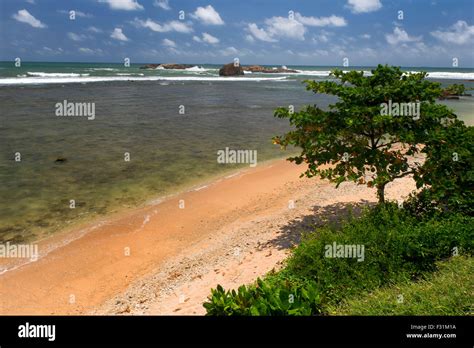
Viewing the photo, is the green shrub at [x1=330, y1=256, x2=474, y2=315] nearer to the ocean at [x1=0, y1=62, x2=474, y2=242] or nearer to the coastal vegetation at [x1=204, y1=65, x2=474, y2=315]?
the coastal vegetation at [x1=204, y1=65, x2=474, y2=315]

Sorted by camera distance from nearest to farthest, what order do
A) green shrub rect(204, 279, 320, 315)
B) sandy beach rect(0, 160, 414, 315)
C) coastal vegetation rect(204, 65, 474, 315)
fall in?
1. green shrub rect(204, 279, 320, 315)
2. coastal vegetation rect(204, 65, 474, 315)
3. sandy beach rect(0, 160, 414, 315)

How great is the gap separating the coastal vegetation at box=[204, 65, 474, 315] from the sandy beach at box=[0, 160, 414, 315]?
1264 mm

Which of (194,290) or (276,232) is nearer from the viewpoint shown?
(194,290)

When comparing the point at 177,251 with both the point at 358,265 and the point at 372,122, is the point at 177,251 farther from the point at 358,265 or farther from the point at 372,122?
the point at 372,122

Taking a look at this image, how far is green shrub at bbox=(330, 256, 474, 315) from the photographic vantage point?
5867 millimetres

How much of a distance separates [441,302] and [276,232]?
543 centimetres

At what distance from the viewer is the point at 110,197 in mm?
14789

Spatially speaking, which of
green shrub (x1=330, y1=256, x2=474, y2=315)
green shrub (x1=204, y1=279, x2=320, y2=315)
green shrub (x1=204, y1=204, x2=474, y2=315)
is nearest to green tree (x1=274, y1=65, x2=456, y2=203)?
green shrub (x1=204, y1=204, x2=474, y2=315)

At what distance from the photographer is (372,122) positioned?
911cm

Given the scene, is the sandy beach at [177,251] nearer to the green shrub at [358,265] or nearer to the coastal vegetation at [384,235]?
the green shrub at [358,265]

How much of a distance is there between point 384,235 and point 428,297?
2.07m

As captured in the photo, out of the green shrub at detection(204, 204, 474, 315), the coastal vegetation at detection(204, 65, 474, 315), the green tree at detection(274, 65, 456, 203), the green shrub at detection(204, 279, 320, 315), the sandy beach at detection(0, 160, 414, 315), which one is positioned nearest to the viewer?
the green shrub at detection(204, 279, 320, 315)

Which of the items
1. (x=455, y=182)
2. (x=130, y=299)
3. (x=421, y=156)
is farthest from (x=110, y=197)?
(x=421, y=156)
